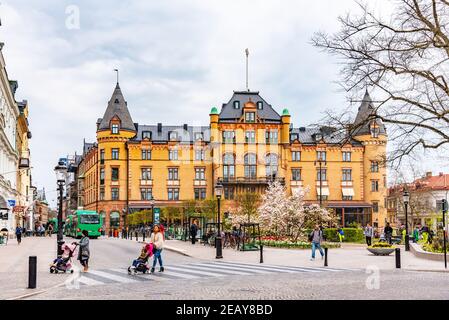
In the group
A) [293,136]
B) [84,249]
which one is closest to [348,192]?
[293,136]

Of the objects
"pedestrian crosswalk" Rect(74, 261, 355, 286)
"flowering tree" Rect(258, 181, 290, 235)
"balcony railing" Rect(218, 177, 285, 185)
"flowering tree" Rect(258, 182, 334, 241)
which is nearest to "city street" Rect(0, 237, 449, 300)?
"pedestrian crosswalk" Rect(74, 261, 355, 286)

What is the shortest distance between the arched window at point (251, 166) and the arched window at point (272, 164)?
69.2 inches

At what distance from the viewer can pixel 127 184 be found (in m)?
88.8

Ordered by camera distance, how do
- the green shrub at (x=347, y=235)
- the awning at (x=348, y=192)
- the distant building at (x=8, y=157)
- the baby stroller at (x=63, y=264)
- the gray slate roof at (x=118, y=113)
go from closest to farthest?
the baby stroller at (x=63, y=264) < the green shrub at (x=347, y=235) < the distant building at (x=8, y=157) < the gray slate roof at (x=118, y=113) < the awning at (x=348, y=192)

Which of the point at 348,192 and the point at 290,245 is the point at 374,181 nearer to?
the point at 348,192

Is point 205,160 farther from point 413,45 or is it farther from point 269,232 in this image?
point 413,45

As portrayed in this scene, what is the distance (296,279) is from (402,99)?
35.4 ft

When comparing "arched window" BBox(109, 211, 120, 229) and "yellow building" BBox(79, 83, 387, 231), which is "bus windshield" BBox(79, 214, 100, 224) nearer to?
"yellow building" BBox(79, 83, 387, 231)

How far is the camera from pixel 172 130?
306 ft

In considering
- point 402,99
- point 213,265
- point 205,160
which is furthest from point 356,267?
point 205,160

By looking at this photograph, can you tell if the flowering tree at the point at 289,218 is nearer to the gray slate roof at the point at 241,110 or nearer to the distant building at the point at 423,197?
the distant building at the point at 423,197

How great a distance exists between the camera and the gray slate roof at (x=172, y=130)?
9125 cm

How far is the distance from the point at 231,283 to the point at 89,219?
4677 centimetres

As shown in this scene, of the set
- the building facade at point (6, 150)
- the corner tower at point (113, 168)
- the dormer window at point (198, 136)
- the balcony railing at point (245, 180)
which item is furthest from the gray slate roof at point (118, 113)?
the building facade at point (6, 150)
